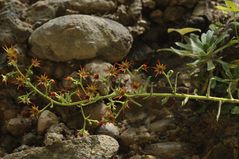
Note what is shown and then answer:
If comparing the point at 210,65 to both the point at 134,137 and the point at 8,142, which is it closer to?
the point at 134,137

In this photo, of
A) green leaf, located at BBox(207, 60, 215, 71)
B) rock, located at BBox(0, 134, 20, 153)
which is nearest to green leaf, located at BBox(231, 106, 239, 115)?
green leaf, located at BBox(207, 60, 215, 71)

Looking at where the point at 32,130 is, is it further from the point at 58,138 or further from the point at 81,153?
the point at 81,153

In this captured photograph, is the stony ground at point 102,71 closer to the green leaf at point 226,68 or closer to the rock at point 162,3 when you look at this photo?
the rock at point 162,3

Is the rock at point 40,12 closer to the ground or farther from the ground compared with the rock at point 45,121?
farther from the ground

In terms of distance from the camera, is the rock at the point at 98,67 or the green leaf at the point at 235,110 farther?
the rock at the point at 98,67

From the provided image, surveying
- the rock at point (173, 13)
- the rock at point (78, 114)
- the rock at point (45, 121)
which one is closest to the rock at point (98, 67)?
the rock at point (78, 114)

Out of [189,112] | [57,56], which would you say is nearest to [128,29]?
[57,56]

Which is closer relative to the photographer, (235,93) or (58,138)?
(58,138)

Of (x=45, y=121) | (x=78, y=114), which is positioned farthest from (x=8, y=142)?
(x=78, y=114)
